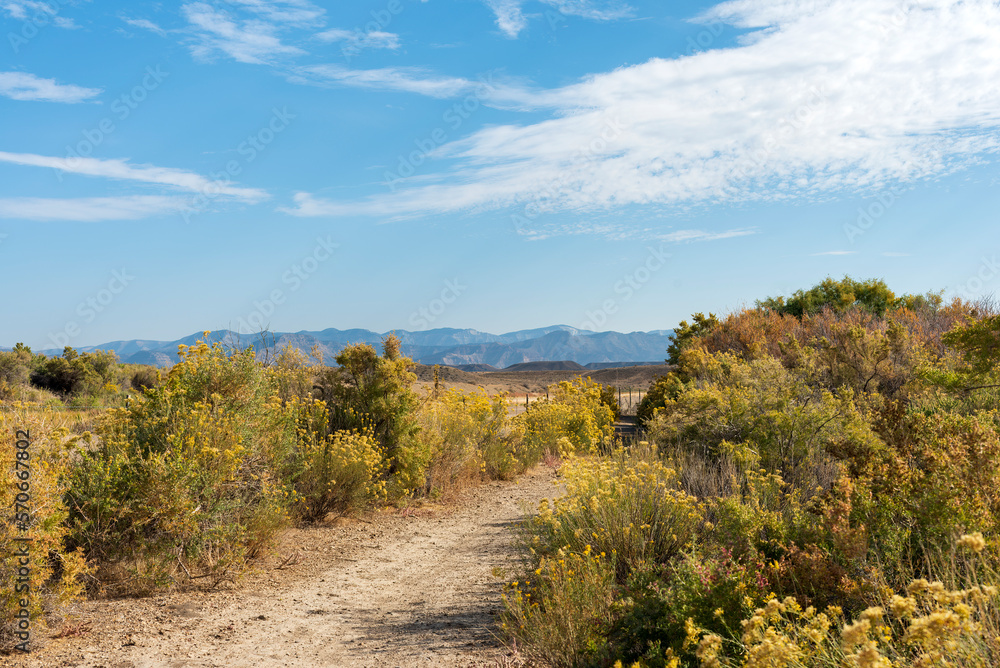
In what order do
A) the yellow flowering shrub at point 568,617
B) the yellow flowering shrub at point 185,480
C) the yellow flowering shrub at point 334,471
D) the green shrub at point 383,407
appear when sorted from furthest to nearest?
the green shrub at point 383,407 < the yellow flowering shrub at point 334,471 < the yellow flowering shrub at point 185,480 < the yellow flowering shrub at point 568,617

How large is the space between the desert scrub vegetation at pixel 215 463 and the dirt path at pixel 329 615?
40 centimetres

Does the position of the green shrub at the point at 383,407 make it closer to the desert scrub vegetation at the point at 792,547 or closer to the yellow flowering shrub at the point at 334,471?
the yellow flowering shrub at the point at 334,471

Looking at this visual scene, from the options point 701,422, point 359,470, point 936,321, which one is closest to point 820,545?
point 701,422

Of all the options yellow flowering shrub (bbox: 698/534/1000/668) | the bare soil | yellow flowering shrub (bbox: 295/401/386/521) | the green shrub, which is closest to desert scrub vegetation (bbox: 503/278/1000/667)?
yellow flowering shrub (bbox: 698/534/1000/668)

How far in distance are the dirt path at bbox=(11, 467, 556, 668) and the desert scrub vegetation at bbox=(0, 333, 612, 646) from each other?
0.40 meters

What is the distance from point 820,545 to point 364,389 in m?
7.87

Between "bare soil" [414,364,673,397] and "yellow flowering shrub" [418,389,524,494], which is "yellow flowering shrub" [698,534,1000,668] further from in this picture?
"bare soil" [414,364,673,397]

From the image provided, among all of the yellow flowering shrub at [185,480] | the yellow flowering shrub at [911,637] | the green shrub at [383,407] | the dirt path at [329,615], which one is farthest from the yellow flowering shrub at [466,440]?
the yellow flowering shrub at [911,637]

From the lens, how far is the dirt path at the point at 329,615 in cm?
504

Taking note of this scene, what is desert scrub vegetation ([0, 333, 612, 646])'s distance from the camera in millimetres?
5484

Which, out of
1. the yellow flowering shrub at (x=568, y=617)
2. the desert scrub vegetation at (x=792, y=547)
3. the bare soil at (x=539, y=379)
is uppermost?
the desert scrub vegetation at (x=792, y=547)

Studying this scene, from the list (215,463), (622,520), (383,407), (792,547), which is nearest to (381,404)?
(383,407)

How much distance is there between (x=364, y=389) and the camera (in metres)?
10.9

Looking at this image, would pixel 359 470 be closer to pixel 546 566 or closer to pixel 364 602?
pixel 364 602
